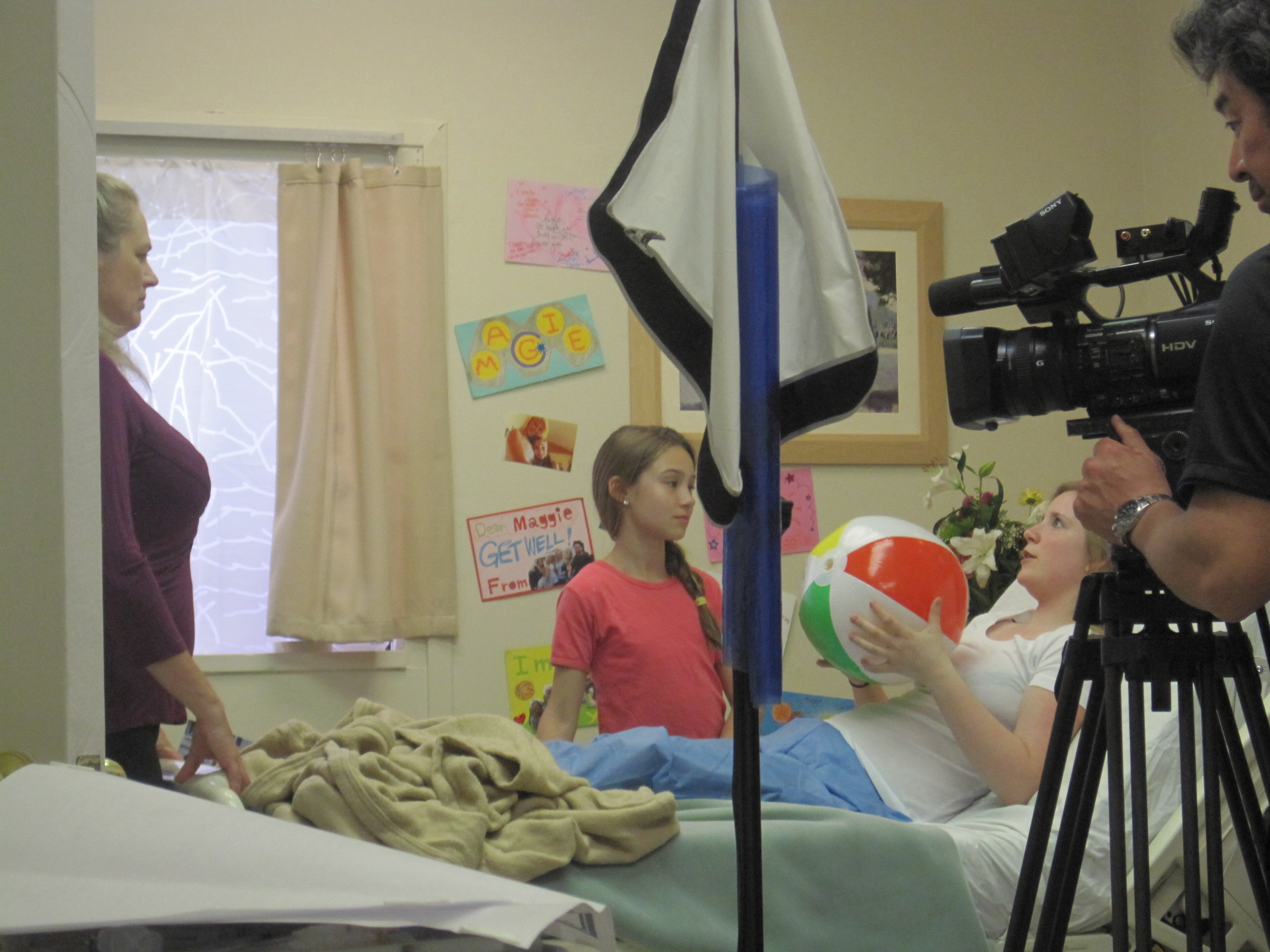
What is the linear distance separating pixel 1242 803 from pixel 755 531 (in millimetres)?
557

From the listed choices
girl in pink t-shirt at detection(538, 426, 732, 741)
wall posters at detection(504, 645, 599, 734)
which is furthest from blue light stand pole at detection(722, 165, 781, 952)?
wall posters at detection(504, 645, 599, 734)

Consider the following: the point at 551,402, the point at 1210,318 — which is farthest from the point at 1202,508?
the point at 551,402

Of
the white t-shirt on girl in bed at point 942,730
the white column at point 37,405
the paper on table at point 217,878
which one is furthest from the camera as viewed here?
the white t-shirt on girl in bed at point 942,730

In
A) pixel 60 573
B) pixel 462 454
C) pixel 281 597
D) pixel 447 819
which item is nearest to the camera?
pixel 60 573

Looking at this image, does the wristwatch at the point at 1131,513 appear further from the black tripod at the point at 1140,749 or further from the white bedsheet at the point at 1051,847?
the white bedsheet at the point at 1051,847

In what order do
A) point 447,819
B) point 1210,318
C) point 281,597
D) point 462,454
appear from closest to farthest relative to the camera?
point 1210,318
point 447,819
point 281,597
point 462,454

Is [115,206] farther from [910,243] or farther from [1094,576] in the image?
[910,243]

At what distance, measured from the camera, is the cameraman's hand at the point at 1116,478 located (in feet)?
3.44

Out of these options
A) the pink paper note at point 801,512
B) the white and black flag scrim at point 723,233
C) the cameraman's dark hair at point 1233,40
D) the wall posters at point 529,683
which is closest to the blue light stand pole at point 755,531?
the white and black flag scrim at point 723,233

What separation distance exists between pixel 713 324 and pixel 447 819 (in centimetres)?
63

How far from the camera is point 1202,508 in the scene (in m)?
0.93

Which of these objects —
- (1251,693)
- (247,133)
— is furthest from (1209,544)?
(247,133)

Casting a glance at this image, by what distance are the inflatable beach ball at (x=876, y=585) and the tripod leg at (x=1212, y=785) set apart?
660 millimetres

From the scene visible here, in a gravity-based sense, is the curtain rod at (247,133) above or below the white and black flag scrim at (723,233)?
above
